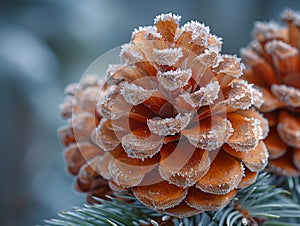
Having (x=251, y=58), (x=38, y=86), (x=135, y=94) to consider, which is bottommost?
(x=135, y=94)

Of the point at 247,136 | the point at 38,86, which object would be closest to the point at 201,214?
the point at 247,136

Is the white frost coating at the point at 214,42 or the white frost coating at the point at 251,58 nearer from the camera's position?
the white frost coating at the point at 214,42

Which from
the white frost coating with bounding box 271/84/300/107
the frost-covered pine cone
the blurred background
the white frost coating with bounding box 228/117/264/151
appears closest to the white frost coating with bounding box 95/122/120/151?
the frost-covered pine cone

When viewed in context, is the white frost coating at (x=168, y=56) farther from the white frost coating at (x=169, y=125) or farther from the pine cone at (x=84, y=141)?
the pine cone at (x=84, y=141)

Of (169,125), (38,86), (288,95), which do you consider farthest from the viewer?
(38,86)

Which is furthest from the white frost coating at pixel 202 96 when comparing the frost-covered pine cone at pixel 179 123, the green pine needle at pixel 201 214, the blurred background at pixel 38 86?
the blurred background at pixel 38 86

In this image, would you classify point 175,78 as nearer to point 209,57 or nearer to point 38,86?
point 209,57
